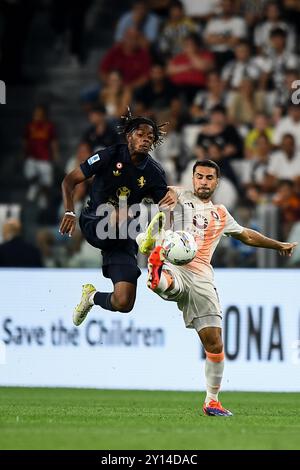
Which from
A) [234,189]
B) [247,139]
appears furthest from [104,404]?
[247,139]

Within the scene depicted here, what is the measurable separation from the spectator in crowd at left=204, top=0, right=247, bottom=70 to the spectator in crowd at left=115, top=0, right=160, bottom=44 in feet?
3.23

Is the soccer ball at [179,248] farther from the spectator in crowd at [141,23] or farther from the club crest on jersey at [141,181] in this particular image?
the spectator in crowd at [141,23]

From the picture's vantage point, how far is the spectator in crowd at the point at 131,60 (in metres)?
20.2

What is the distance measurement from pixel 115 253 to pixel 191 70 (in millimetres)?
8854

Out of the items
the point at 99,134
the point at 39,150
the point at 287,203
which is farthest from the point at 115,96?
the point at 287,203

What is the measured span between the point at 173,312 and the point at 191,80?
6.24 meters

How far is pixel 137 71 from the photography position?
66.3 feet

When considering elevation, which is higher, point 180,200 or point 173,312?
point 180,200

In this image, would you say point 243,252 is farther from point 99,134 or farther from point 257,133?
point 99,134

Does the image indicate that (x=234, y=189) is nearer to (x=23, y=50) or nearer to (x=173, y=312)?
(x=173, y=312)

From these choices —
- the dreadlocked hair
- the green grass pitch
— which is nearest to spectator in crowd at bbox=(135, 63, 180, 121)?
the green grass pitch

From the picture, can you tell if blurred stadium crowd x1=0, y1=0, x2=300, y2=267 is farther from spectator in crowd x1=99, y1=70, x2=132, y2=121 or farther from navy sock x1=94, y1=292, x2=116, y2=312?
navy sock x1=94, y1=292, x2=116, y2=312

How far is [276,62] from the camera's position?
A: 62.7 feet

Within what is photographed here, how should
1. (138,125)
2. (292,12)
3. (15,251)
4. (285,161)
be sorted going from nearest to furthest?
(138,125) < (15,251) < (285,161) < (292,12)
